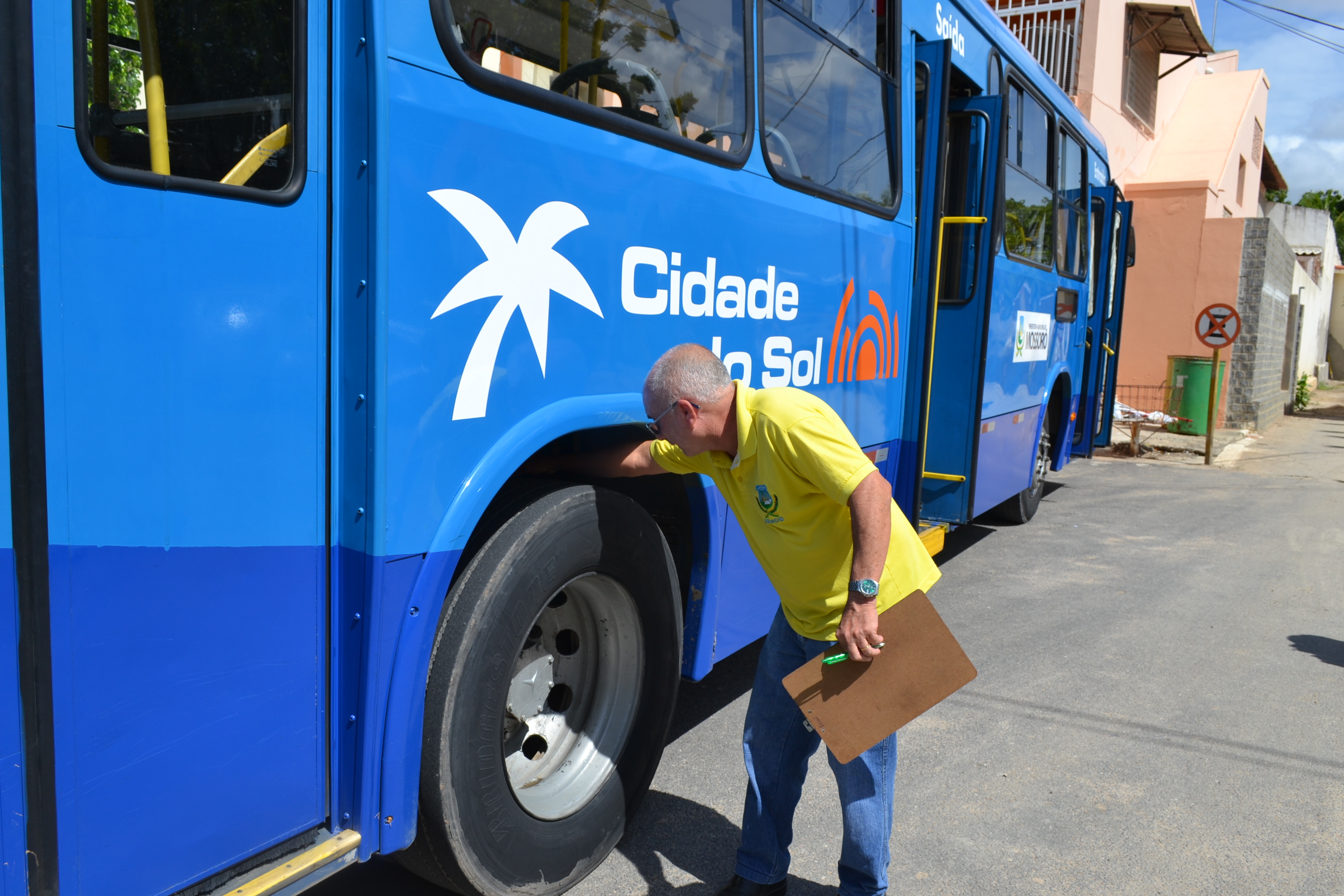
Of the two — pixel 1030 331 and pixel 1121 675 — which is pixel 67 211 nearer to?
pixel 1121 675

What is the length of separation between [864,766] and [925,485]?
11.7ft

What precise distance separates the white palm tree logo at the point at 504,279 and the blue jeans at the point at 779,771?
3.36 feet

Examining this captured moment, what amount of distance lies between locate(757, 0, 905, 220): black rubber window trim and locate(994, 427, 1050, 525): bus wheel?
4.28 m

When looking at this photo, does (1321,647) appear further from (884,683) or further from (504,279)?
(504,279)

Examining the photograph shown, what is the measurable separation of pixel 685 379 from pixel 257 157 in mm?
1046

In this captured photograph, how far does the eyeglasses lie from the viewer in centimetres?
245

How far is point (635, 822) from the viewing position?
334cm

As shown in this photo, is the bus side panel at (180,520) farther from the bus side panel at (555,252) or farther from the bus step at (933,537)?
the bus step at (933,537)

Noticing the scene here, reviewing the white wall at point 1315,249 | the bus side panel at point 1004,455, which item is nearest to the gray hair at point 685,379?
the bus side panel at point 1004,455

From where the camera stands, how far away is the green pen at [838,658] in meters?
2.44

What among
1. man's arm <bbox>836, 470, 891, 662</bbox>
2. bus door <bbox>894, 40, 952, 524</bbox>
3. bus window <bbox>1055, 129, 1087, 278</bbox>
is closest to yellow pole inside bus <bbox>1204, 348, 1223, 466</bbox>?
bus window <bbox>1055, 129, 1087, 278</bbox>

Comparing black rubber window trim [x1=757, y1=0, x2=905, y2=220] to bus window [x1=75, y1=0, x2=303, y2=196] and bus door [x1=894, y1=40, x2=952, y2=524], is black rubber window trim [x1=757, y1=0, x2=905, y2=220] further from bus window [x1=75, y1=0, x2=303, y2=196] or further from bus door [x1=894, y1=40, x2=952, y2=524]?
bus window [x1=75, y1=0, x2=303, y2=196]

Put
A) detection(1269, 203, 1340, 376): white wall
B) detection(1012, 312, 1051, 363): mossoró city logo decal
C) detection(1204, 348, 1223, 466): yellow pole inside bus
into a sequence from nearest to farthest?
detection(1012, 312, 1051, 363): mossoró city logo decal → detection(1204, 348, 1223, 466): yellow pole inside bus → detection(1269, 203, 1340, 376): white wall

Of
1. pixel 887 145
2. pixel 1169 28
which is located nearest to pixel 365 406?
pixel 887 145
